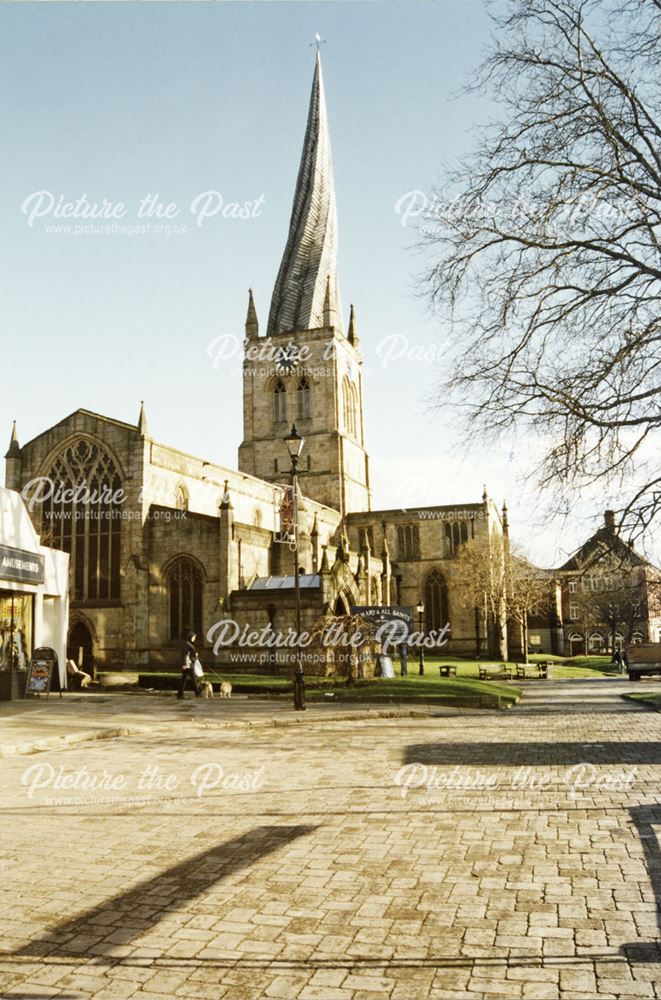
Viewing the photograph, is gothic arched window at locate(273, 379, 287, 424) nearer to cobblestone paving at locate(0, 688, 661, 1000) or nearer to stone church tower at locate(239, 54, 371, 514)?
stone church tower at locate(239, 54, 371, 514)

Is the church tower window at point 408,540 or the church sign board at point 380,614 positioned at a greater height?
the church tower window at point 408,540

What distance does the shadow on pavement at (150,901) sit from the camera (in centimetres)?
466

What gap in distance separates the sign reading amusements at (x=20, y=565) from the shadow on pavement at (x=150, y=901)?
14617 millimetres

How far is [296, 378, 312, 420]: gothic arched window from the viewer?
6581cm

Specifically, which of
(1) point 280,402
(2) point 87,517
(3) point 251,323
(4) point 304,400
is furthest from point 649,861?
(3) point 251,323

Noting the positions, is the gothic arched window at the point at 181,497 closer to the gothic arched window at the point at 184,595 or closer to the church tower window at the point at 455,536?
the gothic arched window at the point at 184,595

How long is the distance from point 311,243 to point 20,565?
57533 millimetres

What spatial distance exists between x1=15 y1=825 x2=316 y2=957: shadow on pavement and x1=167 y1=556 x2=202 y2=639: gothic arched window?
31.4 m

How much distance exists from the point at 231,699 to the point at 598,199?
53.2 ft

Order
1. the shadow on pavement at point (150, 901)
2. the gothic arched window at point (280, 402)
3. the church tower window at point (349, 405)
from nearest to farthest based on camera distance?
the shadow on pavement at point (150, 901) → the gothic arched window at point (280, 402) → the church tower window at point (349, 405)

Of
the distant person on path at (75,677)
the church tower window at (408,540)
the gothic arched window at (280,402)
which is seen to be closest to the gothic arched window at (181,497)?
the distant person on path at (75,677)

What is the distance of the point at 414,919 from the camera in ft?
16.5

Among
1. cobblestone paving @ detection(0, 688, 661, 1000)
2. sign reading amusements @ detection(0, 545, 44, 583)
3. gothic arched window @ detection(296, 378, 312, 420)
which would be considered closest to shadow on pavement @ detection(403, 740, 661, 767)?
cobblestone paving @ detection(0, 688, 661, 1000)

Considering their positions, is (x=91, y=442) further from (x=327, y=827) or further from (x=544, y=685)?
(x=327, y=827)
